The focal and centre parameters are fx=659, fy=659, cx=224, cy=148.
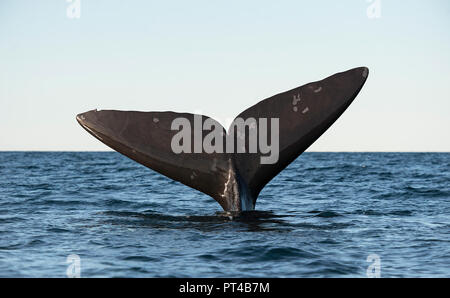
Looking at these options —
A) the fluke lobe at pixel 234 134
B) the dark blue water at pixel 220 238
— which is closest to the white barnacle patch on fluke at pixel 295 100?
the fluke lobe at pixel 234 134

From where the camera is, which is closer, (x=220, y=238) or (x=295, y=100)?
(x=220, y=238)

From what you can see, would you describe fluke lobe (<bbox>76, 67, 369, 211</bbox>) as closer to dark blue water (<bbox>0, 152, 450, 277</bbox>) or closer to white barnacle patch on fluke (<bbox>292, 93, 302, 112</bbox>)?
white barnacle patch on fluke (<bbox>292, 93, 302, 112</bbox>)

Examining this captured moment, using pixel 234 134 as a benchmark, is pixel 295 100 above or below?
above

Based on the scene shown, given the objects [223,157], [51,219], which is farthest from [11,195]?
[223,157]

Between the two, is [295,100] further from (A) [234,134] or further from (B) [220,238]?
(B) [220,238]

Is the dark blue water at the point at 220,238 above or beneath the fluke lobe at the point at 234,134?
beneath

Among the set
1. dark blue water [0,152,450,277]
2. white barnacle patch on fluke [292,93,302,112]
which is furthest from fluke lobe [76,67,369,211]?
dark blue water [0,152,450,277]

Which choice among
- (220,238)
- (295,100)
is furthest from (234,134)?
(220,238)

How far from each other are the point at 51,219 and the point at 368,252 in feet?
17.9

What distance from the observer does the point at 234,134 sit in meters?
9.16

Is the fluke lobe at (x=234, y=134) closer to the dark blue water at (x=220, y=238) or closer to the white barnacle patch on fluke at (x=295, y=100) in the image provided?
the white barnacle patch on fluke at (x=295, y=100)

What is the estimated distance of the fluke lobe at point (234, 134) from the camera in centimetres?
900

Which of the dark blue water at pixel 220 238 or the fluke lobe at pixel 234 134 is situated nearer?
the dark blue water at pixel 220 238
